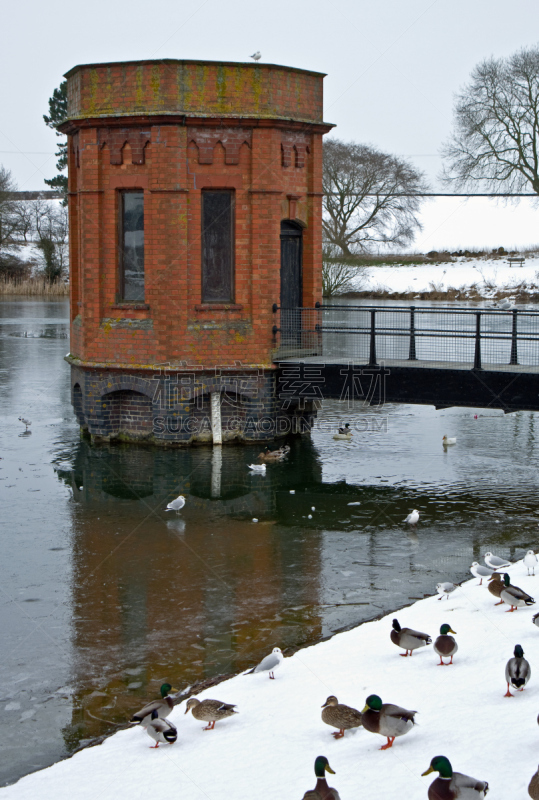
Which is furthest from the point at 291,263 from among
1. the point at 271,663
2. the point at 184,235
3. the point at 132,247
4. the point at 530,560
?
the point at 271,663

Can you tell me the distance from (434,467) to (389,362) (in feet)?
7.84

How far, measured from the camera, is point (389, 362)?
19.5 meters

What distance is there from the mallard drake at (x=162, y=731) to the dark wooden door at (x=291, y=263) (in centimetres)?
1485

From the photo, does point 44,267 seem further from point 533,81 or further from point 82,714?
point 82,714

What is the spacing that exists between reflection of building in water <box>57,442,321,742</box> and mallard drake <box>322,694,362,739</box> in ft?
5.81

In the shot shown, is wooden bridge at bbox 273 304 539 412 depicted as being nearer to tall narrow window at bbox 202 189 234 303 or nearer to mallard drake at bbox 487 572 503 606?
tall narrow window at bbox 202 189 234 303

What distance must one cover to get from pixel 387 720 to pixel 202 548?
244 inches

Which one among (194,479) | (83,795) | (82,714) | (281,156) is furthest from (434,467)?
(83,795)

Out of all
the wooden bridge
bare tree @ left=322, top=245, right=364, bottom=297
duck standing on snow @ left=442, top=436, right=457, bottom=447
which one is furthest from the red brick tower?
bare tree @ left=322, top=245, right=364, bottom=297

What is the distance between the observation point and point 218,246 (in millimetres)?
20625

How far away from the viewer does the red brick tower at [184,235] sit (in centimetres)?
1991

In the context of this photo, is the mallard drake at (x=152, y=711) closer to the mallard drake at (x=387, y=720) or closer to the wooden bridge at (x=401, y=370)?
the mallard drake at (x=387, y=720)

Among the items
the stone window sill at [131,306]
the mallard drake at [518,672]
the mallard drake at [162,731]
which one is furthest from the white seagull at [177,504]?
the mallard drake at [518,672]

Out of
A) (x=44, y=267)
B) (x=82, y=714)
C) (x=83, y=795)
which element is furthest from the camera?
(x=44, y=267)
